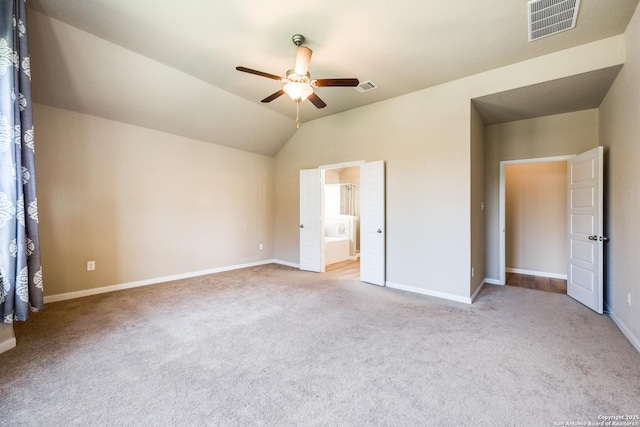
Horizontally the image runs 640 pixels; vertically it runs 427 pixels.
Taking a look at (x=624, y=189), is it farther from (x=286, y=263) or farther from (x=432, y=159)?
(x=286, y=263)

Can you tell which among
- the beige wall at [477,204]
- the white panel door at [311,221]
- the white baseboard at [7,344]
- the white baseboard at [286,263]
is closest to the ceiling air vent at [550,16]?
the beige wall at [477,204]

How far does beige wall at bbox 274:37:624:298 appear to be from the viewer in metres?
3.53

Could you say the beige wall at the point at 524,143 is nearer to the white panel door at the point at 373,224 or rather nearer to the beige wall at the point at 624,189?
the beige wall at the point at 624,189

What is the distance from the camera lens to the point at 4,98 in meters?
2.16

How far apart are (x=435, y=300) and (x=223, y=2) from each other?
4274 mm

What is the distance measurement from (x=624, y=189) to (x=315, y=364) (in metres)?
3.65

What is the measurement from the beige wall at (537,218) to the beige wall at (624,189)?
1703 mm

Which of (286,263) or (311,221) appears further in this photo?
(286,263)

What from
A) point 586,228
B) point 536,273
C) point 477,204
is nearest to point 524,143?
point 477,204

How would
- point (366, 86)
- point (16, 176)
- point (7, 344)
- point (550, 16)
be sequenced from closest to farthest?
point (16, 176)
point (7, 344)
point (550, 16)
point (366, 86)

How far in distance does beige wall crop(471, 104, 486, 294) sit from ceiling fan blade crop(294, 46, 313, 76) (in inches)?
99.9

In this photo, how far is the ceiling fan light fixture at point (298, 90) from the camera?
2.93m

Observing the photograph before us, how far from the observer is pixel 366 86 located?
4.11 meters

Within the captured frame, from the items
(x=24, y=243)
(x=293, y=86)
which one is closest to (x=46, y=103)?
(x=24, y=243)
